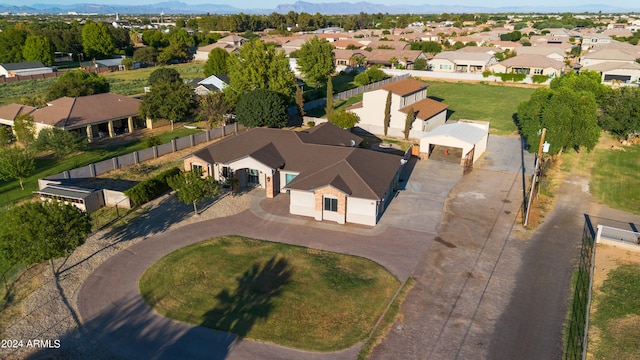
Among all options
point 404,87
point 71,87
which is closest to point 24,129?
point 71,87

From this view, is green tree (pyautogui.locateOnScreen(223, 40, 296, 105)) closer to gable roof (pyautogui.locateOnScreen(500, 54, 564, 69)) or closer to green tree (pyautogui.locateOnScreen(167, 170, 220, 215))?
green tree (pyautogui.locateOnScreen(167, 170, 220, 215))

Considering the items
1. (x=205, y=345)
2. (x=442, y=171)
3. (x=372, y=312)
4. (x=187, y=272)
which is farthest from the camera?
(x=442, y=171)

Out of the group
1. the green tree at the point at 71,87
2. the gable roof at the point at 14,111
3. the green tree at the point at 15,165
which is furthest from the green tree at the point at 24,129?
the green tree at the point at 71,87

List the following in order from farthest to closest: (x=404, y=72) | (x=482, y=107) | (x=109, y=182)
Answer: (x=404, y=72), (x=482, y=107), (x=109, y=182)

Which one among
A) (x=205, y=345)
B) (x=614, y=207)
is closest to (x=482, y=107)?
(x=614, y=207)

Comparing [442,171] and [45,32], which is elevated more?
[45,32]

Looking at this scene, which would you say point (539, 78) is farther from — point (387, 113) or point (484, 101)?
point (387, 113)

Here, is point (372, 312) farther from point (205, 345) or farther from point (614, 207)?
point (614, 207)
